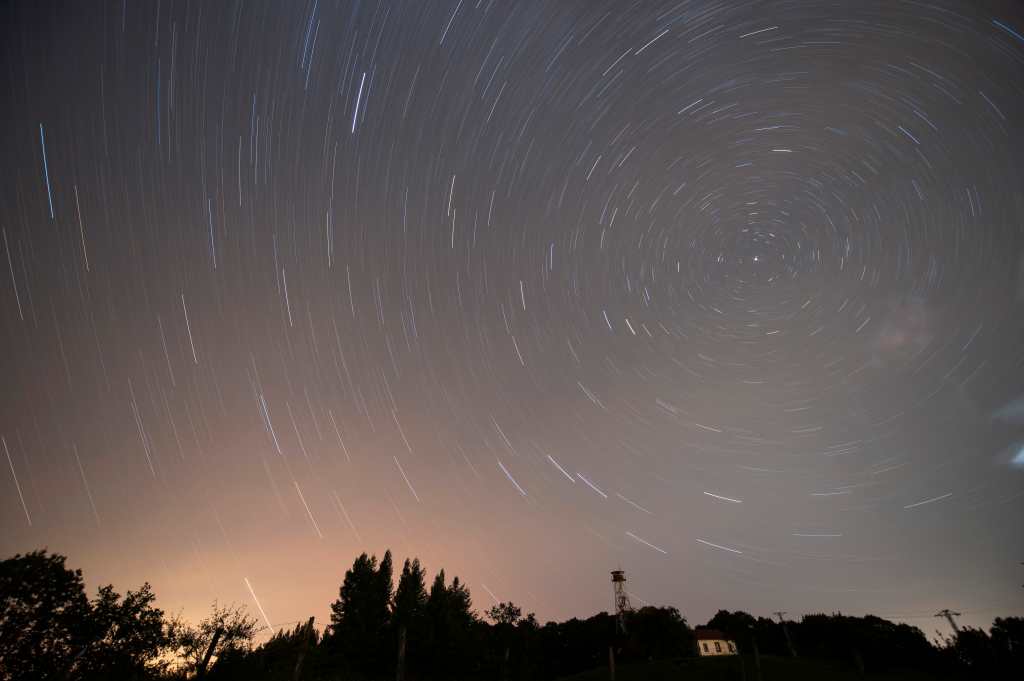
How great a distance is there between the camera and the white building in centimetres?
7392

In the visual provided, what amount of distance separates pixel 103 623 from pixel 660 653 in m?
56.0

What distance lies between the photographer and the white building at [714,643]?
73919mm

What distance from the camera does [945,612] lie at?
55.2 metres

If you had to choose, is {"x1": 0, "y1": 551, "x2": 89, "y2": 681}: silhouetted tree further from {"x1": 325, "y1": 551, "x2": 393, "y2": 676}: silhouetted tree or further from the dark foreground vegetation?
{"x1": 325, "y1": 551, "x2": 393, "y2": 676}: silhouetted tree

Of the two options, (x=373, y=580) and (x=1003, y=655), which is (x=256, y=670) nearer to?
(x=373, y=580)

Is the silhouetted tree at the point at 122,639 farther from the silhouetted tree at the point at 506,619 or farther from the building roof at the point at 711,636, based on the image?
the building roof at the point at 711,636

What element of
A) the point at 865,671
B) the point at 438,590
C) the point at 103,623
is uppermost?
the point at 438,590

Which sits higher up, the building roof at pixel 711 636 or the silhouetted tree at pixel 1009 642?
the building roof at pixel 711 636

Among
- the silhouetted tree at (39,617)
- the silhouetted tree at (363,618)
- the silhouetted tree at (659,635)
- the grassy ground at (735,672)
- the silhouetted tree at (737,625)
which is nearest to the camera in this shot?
the silhouetted tree at (39,617)

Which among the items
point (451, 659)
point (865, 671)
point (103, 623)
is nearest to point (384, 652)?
point (451, 659)

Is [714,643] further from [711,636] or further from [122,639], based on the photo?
[122,639]

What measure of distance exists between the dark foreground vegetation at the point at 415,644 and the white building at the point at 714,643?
4.85 meters

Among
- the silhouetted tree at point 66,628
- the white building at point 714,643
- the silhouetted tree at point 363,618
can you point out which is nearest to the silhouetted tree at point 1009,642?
the white building at point 714,643

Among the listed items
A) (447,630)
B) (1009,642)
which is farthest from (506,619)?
(1009,642)
